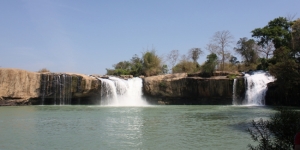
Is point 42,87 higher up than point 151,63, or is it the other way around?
point 151,63

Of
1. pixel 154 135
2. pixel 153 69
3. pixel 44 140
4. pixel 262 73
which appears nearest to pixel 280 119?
pixel 154 135

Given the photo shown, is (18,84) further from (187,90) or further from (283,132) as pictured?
(283,132)

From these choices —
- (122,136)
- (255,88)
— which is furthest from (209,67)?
(122,136)

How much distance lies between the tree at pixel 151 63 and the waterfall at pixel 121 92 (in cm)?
676

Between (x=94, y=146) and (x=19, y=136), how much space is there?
3.56 meters

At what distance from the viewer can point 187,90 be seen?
112ft

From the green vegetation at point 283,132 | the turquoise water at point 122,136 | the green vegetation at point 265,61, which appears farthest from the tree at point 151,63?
the green vegetation at point 283,132

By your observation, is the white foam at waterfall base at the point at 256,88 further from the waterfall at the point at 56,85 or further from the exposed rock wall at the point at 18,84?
the exposed rock wall at the point at 18,84

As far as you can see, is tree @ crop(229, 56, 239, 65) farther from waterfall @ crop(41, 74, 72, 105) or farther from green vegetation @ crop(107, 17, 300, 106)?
waterfall @ crop(41, 74, 72, 105)

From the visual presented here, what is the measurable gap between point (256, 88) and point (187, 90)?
7.28m

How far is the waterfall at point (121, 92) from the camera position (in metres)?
32.3

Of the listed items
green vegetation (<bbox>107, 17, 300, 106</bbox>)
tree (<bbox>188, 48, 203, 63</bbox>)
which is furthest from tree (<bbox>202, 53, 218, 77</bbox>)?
tree (<bbox>188, 48, 203, 63</bbox>)

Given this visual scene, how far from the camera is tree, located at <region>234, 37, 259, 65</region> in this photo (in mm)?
49150

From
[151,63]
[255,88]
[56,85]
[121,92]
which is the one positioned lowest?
[121,92]
